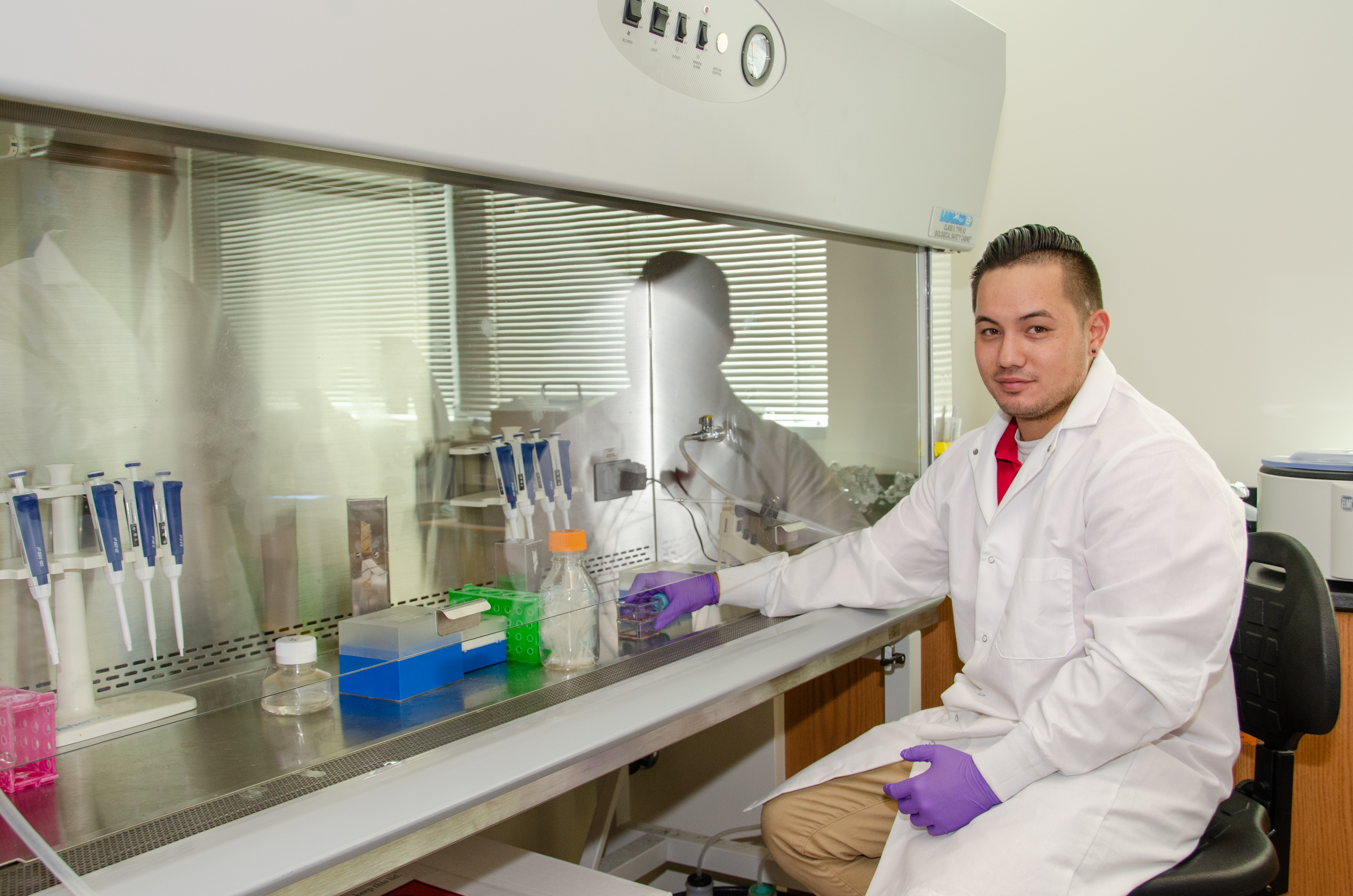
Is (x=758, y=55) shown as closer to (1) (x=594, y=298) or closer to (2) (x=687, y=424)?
(1) (x=594, y=298)

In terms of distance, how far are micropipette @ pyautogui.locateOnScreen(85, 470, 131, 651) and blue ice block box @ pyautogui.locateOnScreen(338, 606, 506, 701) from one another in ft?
0.85

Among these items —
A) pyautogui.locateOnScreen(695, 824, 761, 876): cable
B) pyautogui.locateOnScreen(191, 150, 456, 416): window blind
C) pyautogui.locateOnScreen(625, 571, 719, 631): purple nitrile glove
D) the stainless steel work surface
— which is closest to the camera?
the stainless steel work surface

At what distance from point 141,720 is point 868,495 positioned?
1.44m

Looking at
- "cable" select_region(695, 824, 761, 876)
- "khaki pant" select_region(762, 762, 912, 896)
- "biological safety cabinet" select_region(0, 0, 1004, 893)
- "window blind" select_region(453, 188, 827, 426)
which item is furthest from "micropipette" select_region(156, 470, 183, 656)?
"cable" select_region(695, 824, 761, 876)

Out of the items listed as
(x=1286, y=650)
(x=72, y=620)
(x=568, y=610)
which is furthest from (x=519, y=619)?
(x=1286, y=650)

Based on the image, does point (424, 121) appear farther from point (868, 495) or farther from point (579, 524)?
point (868, 495)

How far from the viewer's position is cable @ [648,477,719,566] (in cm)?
188

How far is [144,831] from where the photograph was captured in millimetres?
789

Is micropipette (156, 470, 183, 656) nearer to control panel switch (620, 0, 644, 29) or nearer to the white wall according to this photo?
control panel switch (620, 0, 644, 29)

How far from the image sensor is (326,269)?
1.38 metres

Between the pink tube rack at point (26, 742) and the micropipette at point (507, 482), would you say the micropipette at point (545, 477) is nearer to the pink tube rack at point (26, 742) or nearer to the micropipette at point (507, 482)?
the micropipette at point (507, 482)

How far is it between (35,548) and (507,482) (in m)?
0.69

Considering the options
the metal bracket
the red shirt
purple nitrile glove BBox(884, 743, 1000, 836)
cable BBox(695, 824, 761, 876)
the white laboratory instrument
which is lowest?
cable BBox(695, 824, 761, 876)

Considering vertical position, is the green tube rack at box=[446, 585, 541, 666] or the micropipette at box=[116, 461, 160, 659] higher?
the micropipette at box=[116, 461, 160, 659]
